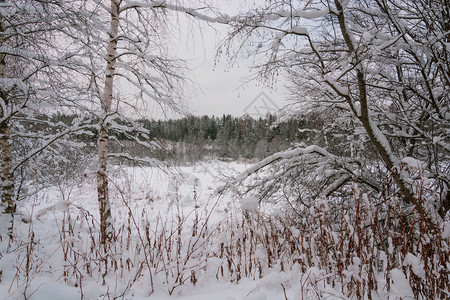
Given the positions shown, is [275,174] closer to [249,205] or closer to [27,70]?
[249,205]

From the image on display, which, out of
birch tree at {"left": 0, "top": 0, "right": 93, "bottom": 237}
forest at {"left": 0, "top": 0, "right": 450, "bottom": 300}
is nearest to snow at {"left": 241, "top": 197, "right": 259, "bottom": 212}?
forest at {"left": 0, "top": 0, "right": 450, "bottom": 300}

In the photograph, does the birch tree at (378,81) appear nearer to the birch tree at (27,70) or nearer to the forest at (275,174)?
the forest at (275,174)

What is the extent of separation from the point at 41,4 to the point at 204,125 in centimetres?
5935

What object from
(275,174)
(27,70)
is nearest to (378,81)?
(275,174)

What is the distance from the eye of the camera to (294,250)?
2.27m

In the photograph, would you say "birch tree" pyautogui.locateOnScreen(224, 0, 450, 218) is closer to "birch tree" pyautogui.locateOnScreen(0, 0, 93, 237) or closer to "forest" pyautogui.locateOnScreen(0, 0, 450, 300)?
"forest" pyautogui.locateOnScreen(0, 0, 450, 300)

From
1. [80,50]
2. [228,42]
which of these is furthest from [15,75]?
[228,42]

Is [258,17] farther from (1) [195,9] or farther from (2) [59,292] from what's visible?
(2) [59,292]

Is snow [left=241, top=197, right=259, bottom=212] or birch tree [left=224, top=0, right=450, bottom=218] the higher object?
birch tree [left=224, top=0, right=450, bottom=218]

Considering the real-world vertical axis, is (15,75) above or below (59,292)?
above

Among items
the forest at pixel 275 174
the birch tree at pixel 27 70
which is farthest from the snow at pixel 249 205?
the birch tree at pixel 27 70

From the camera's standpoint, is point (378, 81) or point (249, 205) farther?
point (378, 81)

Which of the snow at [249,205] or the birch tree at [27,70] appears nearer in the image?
the snow at [249,205]

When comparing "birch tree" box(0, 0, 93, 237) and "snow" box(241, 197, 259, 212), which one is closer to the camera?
"snow" box(241, 197, 259, 212)
